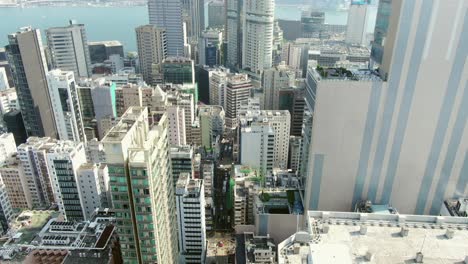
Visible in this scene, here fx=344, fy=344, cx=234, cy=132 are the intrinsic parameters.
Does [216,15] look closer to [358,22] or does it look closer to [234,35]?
[234,35]

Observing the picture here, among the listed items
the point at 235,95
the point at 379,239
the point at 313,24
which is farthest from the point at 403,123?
the point at 313,24

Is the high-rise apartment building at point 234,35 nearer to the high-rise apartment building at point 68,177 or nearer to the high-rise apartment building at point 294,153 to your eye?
the high-rise apartment building at point 294,153

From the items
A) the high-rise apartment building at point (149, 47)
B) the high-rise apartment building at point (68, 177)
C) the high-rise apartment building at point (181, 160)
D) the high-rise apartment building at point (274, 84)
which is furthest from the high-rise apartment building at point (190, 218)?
the high-rise apartment building at point (149, 47)

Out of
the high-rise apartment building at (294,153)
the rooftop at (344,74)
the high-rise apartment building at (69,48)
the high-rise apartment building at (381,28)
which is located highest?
the high-rise apartment building at (381,28)

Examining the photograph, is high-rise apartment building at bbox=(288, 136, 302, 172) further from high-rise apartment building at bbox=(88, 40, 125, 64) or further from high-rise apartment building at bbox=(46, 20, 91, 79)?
high-rise apartment building at bbox=(88, 40, 125, 64)

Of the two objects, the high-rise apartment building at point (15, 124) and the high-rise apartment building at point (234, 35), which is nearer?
the high-rise apartment building at point (15, 124)

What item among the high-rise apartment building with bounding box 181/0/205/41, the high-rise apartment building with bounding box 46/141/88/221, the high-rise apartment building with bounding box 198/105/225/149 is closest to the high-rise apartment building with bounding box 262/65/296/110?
the high-rise apartment building with bounding box 198/105/225/149
